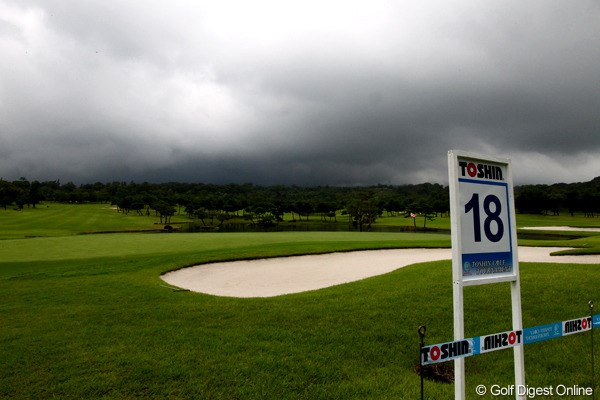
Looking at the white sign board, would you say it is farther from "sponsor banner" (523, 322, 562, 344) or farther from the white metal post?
"sponsor banner" (523, 322, 562, 344)

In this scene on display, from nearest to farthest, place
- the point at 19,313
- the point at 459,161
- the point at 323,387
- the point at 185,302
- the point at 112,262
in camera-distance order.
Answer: the point at 459,161, the point at 323,387, the point at 19,313, the point at 185,302, the point at 112,262

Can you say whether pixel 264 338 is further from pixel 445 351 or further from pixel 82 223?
pixel 82 223

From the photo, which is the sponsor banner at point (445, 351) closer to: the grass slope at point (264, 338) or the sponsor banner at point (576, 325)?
the sponsor banner at point (576, 325)

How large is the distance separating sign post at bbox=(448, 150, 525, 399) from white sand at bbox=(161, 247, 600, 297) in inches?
371

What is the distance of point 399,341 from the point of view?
23.6ft

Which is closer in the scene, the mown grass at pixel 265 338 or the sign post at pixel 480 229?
the sign post at pixel 480 229

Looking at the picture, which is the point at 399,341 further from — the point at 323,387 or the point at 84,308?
the point at 84,308

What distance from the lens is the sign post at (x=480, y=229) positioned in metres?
3.69

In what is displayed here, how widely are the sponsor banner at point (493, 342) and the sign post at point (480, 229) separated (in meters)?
0.11

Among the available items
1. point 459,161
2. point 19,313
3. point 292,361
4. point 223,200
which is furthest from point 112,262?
point 223,200

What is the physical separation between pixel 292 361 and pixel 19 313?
7745 mm

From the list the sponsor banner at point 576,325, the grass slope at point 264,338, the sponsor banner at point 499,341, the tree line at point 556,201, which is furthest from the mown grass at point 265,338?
the tree line at point 556,201

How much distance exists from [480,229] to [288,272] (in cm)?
1408

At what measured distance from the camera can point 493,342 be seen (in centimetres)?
376
